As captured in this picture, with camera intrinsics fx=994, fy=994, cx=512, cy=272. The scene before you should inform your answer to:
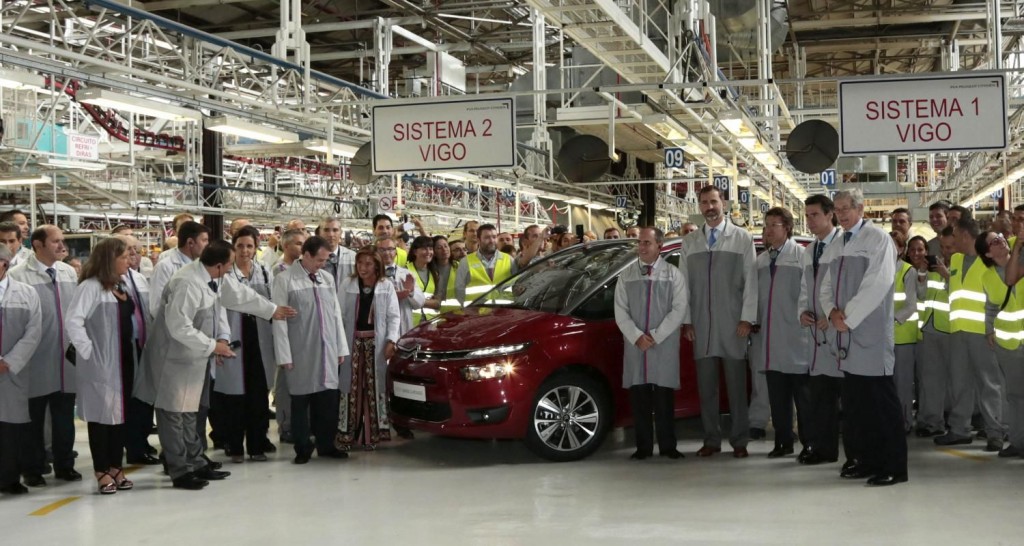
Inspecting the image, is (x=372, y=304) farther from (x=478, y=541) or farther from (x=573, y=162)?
(x=573, y=162)

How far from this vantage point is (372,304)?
727 centimetres

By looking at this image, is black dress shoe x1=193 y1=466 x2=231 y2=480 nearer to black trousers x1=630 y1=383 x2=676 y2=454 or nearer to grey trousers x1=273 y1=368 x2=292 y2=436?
grey trousers x1=273 y1=368 x2=292 y2=436

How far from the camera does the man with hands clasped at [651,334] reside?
6.62 metres

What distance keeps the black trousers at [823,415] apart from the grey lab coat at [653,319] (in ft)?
2.91

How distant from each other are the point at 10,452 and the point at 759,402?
5.00 metres

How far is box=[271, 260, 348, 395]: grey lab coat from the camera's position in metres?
6.77

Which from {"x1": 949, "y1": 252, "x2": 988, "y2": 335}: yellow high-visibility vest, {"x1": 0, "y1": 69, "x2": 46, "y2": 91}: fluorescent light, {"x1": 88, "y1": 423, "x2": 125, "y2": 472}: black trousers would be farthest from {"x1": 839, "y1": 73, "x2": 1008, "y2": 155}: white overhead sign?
{"x1": 0, "y1": 69, "x2": 46, "y2": 91}: fluorescent light

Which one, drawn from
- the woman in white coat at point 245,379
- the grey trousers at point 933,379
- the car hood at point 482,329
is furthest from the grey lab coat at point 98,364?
the grey trousers at point 933,379

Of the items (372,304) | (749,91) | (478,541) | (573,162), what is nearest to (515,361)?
(372,304)

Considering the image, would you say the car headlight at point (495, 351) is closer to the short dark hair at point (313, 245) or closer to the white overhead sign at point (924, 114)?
the short dark hair at point (313, 245)

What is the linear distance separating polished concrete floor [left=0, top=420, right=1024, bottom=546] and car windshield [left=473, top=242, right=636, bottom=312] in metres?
1.12

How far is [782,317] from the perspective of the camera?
660 centimetres

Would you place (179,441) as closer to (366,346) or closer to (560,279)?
(366,346)

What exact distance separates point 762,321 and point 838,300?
0.81 meters
